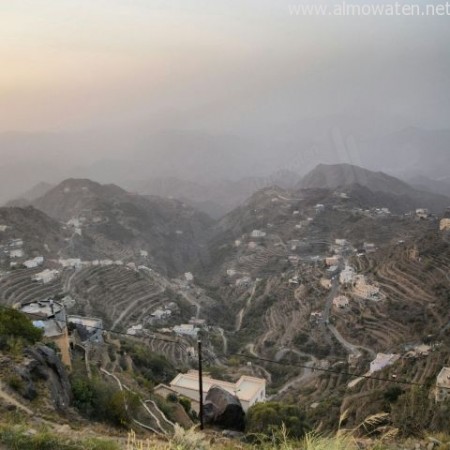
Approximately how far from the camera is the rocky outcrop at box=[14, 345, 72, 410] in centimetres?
578

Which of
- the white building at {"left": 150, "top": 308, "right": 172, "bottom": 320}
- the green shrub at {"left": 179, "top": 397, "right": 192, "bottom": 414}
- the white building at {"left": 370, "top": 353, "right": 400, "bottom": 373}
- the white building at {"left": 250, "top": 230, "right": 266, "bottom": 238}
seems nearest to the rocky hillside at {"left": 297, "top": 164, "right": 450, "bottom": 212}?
the white building at {"left": 250, "top": 230, "right": 266, "bottom": 238}

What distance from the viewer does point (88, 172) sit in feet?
434

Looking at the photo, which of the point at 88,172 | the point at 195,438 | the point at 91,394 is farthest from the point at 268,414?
the point at 88,172

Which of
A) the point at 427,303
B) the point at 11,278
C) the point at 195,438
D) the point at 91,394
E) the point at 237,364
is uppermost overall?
the point at 195,438

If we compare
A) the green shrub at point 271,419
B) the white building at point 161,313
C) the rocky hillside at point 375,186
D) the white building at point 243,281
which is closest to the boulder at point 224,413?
the green shrub at point 271,419

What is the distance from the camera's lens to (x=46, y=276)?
90.3ft

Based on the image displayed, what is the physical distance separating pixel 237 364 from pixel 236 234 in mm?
32457

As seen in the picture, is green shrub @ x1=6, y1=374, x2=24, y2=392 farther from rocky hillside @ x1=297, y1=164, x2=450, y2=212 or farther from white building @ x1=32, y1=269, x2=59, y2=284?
rocky hillside @ x1=297, y1=164, x2=450, y2=212

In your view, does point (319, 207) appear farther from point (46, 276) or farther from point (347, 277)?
point (46, 276)

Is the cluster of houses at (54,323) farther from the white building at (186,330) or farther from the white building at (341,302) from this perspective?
the white building at (341,302)

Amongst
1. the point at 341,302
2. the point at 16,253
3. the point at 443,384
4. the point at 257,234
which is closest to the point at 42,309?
the point at 443,384

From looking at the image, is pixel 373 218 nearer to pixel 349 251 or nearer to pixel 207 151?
pixel 349 251

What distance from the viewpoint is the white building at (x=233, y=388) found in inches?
508

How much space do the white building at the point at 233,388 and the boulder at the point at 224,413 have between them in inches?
170
